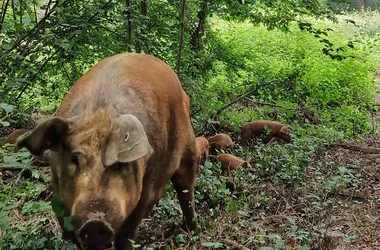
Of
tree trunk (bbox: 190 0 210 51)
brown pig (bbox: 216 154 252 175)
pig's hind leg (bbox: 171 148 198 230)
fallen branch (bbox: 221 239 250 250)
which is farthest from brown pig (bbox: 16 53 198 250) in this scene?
tree trunk (bbox: 190 0 210 51)

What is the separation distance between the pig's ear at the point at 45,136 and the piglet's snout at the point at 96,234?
609 mm

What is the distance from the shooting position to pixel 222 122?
8633 mm

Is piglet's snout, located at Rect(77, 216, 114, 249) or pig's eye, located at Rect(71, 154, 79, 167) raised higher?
pig's eye, located at Rect(71, 154, 79, 167)

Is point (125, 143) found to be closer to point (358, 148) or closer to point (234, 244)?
point (234, 244)

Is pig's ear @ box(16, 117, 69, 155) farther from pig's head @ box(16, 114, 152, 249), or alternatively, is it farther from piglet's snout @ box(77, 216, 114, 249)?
piglet's snout @ box(77, 216, 114, 249)

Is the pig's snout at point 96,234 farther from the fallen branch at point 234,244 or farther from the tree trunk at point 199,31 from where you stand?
the tree trunk at point 199,31

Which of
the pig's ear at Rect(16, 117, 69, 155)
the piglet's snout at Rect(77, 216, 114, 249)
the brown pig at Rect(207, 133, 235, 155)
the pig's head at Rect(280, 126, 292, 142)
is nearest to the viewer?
the piglet's snout at Rect(77, 216, 114, 249)

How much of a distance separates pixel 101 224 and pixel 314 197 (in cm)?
316

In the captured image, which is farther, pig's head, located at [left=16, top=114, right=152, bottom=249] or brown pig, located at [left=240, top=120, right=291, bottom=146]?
brown pig, located at [left=240, top=120, right=291, bottom=146]

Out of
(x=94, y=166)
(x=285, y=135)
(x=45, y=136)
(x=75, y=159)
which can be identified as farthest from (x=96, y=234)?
(x=285, y=135)

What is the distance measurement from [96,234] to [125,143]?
1.59 ft

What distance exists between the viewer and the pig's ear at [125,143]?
281 centimetres

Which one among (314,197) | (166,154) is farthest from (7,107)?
(314,197)

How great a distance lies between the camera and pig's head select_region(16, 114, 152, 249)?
8.70ft
